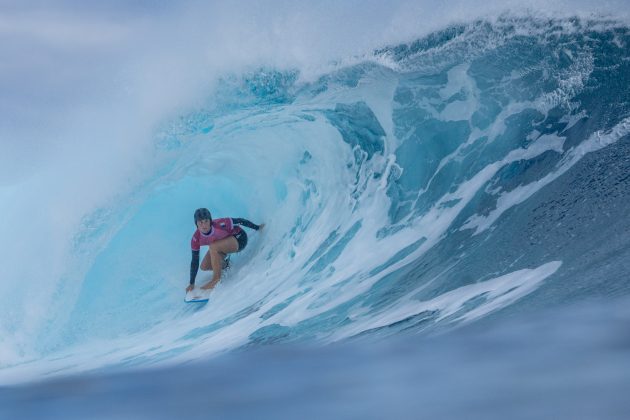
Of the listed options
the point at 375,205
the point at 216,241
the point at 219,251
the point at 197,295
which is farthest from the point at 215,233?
the point at 375,205

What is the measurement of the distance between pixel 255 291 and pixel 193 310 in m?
0.70

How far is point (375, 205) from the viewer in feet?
23.4

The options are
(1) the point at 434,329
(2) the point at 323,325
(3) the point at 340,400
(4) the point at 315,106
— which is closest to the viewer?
(3) the point at 340,400

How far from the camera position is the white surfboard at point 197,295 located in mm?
7211

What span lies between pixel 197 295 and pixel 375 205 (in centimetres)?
200

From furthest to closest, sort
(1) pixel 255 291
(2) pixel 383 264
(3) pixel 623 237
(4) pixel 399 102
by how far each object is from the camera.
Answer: (4) pixel 399 102
(1) pixel 255 291
(2) pixel 383 264
(3) pixel 623 237

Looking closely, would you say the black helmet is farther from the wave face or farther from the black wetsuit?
the wave face

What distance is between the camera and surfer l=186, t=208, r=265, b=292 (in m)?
6.91

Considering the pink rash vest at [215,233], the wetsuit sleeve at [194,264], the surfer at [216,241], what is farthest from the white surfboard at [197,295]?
the pink rash vest at [215,233]

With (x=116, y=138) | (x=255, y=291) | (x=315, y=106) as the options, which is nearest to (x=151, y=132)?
(x=116, y=138)

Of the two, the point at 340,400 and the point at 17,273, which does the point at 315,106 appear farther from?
the point at 340,400

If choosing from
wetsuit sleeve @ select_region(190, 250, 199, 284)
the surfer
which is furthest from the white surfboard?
wetsuit sleeve @ select_region(190, 250, 199, 284)

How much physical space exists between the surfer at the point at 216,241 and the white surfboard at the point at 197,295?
1.8 inches

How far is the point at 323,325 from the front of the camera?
5430mm
